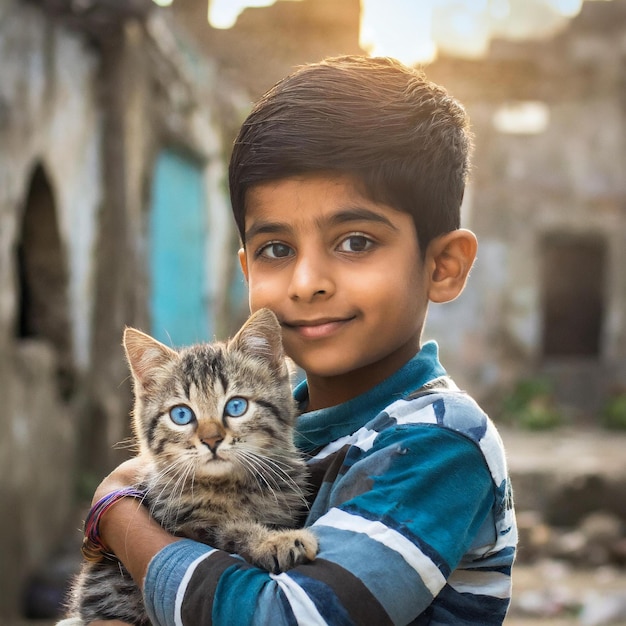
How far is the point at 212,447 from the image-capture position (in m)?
2.21

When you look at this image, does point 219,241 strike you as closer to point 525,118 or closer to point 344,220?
point 525,118

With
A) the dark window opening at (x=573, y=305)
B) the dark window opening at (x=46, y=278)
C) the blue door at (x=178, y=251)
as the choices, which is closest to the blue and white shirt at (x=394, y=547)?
the dark window opening at (x=46, y=278)

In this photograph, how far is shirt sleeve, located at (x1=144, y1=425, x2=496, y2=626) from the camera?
160cm

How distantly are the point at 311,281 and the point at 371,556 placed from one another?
0.66 m

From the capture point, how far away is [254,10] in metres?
12.3

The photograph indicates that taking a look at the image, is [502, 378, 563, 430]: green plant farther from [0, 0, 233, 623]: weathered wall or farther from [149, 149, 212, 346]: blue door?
[0, 0, 233, 623]: weathered wall

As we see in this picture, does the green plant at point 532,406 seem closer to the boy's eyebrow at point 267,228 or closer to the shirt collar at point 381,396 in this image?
the shirt collar at point 381,396

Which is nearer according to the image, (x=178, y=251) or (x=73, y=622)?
(x=73, y=622)

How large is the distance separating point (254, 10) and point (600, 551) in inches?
330

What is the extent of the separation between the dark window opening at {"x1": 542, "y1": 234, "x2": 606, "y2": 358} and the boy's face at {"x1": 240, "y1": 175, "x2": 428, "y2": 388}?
15.3 meters

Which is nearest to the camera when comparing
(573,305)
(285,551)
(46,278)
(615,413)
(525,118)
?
(285,551)

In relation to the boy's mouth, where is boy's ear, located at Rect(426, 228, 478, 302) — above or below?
above

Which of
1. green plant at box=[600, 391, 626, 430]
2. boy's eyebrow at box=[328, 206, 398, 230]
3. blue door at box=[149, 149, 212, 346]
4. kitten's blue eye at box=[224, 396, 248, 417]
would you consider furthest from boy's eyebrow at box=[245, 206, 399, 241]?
green plant at box=[600, 391, 626, 430]

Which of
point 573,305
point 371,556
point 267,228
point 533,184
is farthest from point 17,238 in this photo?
point 573,305
